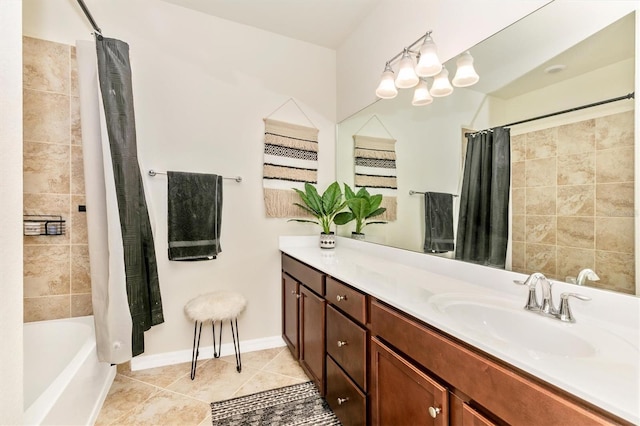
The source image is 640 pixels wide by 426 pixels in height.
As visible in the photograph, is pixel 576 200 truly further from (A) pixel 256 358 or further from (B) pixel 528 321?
(A) pixel 256 358

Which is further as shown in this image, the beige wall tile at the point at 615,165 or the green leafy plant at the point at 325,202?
the green leafy plant at the point at 325,202

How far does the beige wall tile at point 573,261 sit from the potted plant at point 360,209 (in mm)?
1164

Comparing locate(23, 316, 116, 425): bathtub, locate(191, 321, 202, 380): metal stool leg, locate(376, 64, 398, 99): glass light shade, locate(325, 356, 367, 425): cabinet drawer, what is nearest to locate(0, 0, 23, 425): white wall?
locate(23, 316, 116, 425): bathtub

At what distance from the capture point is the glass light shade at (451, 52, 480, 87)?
4.70ft

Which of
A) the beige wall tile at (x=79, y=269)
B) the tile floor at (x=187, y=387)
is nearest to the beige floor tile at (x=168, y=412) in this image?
the tile floor at (x=187, y=387)

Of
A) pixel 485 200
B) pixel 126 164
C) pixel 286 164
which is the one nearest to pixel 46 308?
pixel 126 164

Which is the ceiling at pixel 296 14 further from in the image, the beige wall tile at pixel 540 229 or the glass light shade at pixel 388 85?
the beige wall tile at pixel 540 229

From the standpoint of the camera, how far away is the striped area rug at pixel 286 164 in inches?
97.1

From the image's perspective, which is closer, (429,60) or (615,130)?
(615,130)

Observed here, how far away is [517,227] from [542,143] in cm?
36

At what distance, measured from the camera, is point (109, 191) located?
5.23ft

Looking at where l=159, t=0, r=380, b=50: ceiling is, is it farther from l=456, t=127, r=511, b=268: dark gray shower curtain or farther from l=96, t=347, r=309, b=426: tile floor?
l=96, t=347, r=309, b=426: tile floor

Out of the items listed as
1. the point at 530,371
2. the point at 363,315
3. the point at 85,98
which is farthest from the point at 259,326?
the point at 530,371

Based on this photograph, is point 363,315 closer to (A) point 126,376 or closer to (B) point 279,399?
(B) point 279,399
